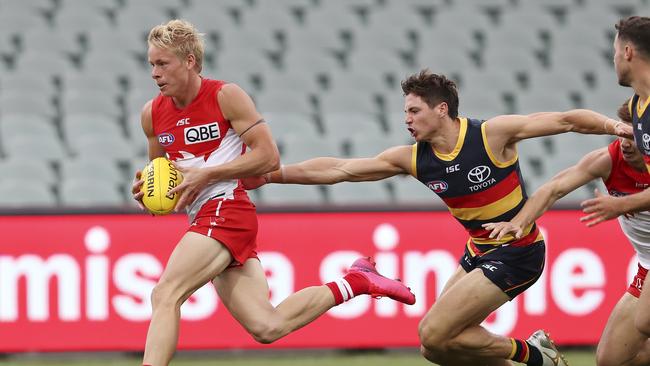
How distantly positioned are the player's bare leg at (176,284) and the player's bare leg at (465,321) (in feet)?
4.66

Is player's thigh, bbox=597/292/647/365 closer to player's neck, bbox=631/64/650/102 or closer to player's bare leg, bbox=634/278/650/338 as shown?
player's bare leg, bbox=634/278/650/338

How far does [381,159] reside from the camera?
795 cm

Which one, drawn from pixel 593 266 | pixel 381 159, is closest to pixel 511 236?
pixel 381 159

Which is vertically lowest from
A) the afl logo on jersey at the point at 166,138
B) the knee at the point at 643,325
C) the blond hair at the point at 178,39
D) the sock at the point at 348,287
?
the knee at the point at 643,325

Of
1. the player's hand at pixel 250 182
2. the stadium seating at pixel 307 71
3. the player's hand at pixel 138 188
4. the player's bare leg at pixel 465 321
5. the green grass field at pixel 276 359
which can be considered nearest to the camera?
the player's hand at pixel 138 188

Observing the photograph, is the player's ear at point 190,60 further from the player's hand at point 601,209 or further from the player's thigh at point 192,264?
the player's hand at point 601,209

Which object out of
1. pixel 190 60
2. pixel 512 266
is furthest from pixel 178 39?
pixel 512 266

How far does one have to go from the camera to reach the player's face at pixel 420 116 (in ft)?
25.3

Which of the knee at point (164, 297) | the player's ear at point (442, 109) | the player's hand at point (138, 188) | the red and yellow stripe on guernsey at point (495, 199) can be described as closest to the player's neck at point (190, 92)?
the player's hand at point (138, 188)

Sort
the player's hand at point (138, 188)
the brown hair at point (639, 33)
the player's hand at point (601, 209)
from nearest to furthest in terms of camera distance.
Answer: the player's hand at point (601, 209)
the brown hair at point (639, 33)
the player's hand at point (138, 188)

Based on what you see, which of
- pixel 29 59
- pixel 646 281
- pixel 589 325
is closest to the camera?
pixel 646 281

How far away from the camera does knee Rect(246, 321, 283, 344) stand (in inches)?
292

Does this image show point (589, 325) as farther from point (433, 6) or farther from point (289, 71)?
point (433, 6)

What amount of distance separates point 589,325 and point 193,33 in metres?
5.44
